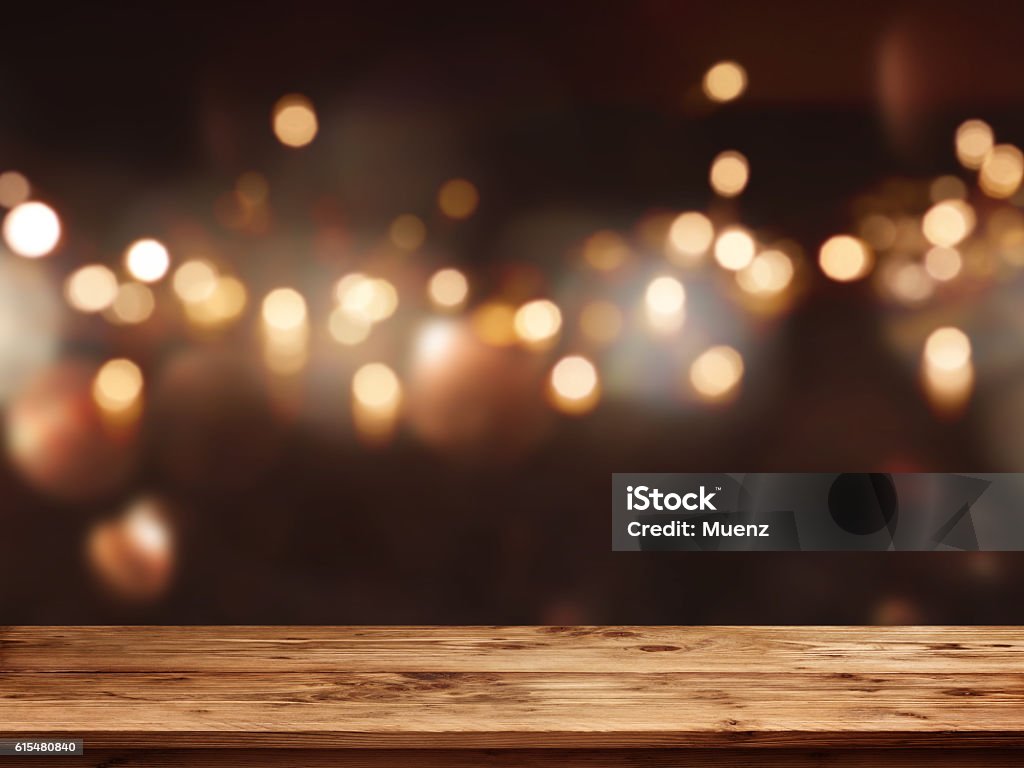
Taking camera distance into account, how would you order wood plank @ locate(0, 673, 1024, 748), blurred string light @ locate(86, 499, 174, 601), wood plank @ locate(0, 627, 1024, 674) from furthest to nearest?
blurred string light @ locate(86, 499, 174, 601)
wood plank @ locate(0, 627, 1024, 674)
wood plank @ locate(0, 673, 1024, 748)

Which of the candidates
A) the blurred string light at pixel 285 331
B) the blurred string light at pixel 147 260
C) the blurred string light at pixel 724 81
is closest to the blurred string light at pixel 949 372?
the blurred string light at pixel 724 81

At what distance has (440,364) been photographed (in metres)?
1.47

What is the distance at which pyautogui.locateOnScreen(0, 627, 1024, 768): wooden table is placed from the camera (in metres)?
1.04

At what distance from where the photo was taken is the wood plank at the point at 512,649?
126 cm

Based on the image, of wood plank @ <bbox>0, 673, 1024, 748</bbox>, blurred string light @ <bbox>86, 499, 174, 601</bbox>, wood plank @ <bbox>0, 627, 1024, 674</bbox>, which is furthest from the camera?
blurred string light @ <bbox>86, 499, 174, 601</bbox>

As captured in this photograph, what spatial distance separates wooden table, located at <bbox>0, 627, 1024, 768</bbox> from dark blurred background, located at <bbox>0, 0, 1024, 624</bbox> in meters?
0.11

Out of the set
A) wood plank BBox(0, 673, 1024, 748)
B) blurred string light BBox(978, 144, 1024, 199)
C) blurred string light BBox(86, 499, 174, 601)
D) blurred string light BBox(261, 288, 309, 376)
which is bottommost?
wood plank BBox(0, 673, 1024, 748)

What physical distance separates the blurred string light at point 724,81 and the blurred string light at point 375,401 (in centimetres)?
72

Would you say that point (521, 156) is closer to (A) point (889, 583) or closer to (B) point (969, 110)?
(B) point (969, 110)

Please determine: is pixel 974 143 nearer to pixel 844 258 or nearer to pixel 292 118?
pixel 844 258

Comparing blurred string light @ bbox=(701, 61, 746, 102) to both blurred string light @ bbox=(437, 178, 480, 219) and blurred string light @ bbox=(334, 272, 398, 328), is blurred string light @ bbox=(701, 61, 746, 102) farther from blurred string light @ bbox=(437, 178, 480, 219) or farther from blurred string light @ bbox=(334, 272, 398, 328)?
blurred string light @ bbox=(334, 272, 398, 328)

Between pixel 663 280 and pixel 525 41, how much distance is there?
0.47 metres

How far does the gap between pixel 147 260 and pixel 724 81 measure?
1.02m


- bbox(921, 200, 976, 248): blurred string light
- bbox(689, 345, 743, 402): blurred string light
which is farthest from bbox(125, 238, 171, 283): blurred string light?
bbox(921, 200, 976, 248): blurred string light
